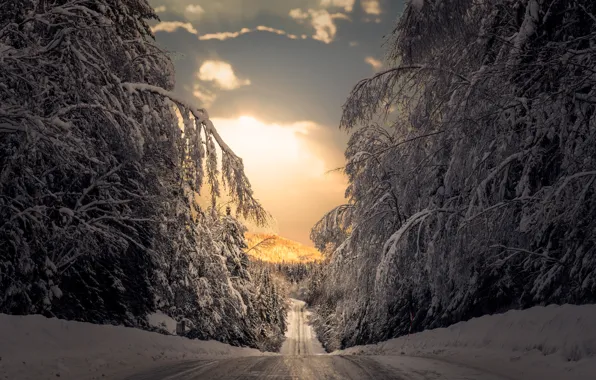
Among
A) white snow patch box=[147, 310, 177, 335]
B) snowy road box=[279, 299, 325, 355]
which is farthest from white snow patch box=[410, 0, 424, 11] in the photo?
snowy road box=[279, 299, 325, 355]

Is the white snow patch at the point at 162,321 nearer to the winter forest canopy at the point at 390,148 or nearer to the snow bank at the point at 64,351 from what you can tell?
the winter forest canopy at the point at 390,148

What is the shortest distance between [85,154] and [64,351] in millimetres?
3922

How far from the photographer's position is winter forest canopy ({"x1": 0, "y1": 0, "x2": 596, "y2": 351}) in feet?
20.6

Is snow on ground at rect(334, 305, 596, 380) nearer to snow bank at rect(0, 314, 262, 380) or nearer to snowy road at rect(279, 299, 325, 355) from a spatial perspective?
snow bank at rect(0, 314, 262, 380)

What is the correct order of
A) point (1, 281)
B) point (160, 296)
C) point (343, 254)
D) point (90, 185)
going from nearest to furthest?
point (1, 281), point (90, 185), point (160, 296), point (343, 254)

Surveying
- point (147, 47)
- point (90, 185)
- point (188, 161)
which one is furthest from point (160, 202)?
point (147, 47)

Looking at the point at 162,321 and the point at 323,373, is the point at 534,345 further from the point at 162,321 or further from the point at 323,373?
the point at 162,321

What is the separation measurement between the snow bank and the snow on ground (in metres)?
5.09

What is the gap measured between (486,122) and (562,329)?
3.53 meters

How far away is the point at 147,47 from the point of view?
10484mm

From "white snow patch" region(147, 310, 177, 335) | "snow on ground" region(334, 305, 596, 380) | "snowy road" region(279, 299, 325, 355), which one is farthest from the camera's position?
"snowy road" region(279, 299, 325, 355)

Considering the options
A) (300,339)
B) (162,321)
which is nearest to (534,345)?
(162,321)

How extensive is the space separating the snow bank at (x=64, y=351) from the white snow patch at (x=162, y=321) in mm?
6963

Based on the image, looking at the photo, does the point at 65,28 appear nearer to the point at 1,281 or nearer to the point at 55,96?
the point at 55,96
